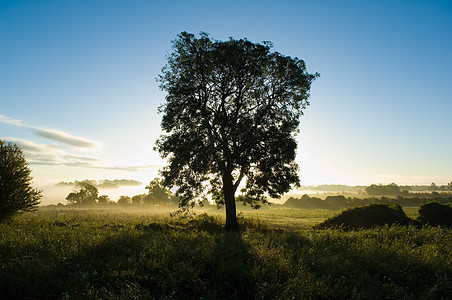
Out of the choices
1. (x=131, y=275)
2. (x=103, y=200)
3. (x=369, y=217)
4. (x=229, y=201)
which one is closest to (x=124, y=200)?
(x=103, y=200)

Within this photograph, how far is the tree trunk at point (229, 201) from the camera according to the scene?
53.1 feet

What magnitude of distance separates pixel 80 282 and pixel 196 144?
1103 cm

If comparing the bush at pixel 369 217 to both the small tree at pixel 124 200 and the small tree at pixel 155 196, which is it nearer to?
the small tree at pixel 155 196

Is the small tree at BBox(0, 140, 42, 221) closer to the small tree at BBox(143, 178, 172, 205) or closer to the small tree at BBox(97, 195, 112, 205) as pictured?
the small tree at BBox(143, 178, 172, 205)

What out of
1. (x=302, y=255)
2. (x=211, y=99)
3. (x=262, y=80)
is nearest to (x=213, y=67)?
(x=211, y=99)

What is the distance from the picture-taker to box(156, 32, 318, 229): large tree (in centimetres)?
1586

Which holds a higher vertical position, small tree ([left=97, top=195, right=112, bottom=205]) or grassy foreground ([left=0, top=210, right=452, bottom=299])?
grassy foreground ([left=0, top=210, right=452, bottom=299])

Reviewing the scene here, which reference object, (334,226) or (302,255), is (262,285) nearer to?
(302,255)

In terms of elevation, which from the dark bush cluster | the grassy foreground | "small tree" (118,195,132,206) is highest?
the grassy foreground

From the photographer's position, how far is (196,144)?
626 inches

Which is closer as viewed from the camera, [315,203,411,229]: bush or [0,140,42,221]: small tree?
[0,140,42,221]: small tree

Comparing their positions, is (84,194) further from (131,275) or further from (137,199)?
(131,275)

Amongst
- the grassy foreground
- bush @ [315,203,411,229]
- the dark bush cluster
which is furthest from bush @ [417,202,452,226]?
the grassy foreground

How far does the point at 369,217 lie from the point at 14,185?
2451cm
